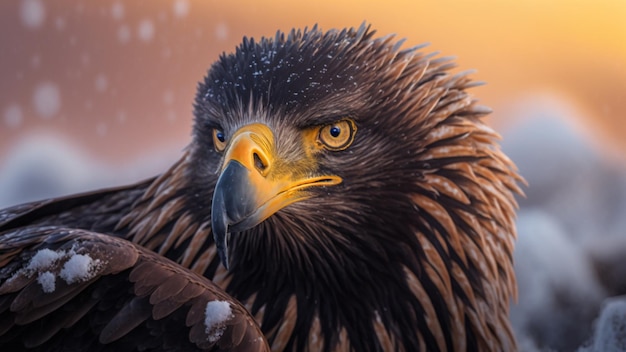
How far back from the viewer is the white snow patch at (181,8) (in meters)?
1.95

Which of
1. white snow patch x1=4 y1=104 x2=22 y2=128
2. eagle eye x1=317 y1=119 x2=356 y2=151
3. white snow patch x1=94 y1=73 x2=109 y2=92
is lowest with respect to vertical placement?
white snow patch x1=4 y1=104 x2=22 y2=128

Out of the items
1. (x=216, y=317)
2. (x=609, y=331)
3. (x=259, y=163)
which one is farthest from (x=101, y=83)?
(x=609, y=331)

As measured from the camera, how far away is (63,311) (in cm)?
130

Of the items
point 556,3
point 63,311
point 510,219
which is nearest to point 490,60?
point 556,3

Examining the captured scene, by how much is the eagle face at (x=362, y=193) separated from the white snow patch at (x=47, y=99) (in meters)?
0.43

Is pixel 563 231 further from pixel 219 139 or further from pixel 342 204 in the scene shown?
pixel 219 139

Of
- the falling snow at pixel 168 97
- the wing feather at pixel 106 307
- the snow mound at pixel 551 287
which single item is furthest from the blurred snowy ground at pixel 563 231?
the wing feather at pixel 106 307

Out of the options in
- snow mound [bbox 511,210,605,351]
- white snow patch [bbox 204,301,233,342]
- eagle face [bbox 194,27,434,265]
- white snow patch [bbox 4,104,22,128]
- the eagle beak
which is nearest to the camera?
white snow patch [bbox 204,301,233,342]

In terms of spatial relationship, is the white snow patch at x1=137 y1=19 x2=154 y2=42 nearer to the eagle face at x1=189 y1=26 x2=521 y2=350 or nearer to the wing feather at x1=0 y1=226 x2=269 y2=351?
the eagle face at x1=189 y1=26 x2=521 y2=350

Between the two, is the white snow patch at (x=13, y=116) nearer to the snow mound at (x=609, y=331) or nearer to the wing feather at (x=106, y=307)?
the wing feather at (x=106, y=307)

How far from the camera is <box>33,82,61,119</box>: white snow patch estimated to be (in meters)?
1.91

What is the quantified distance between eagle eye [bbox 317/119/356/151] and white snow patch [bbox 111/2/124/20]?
2.38 feet

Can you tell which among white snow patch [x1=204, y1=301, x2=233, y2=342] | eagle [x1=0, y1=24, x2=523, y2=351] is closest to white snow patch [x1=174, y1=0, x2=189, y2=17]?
eagle [x1=0, y1=24, x2=523, y2=351]

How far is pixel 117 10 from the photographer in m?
1.93
